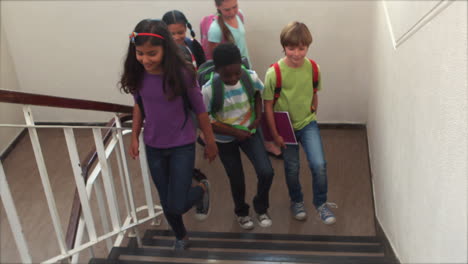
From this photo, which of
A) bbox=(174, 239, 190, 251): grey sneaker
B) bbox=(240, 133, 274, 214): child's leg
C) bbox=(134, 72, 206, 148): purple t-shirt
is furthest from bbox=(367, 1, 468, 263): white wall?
bbox=(174, 239, 190, 251): grey sneaker

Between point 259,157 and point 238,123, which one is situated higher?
point 238,123

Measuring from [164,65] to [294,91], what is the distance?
0.92 metres

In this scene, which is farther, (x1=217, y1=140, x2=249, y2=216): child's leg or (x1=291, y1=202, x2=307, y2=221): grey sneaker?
(x1=291, y1=202, x2=307, y2=221): grey sneaker

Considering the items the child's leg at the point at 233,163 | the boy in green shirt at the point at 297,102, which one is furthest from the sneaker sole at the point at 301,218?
the child's leg at the point at 233,163

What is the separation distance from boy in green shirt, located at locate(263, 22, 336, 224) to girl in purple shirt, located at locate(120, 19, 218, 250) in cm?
53

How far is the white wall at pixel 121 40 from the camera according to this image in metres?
4.36

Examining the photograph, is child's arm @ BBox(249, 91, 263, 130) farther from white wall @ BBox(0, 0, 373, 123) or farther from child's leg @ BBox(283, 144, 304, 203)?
white wall @ BBox(0, 0, 373, 123)

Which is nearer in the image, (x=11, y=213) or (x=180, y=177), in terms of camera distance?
(x=11, y=213)

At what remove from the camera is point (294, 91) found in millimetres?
3043

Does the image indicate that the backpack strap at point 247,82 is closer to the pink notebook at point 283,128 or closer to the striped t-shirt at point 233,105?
the striped t-shirt at point 233,105

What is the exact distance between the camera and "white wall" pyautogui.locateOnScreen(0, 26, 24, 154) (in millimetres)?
4777

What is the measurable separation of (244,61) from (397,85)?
99 centimetres

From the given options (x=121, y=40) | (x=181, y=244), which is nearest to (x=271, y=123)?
(x=181, y=244)

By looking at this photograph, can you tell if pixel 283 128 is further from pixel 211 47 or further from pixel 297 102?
pixel 211 47
